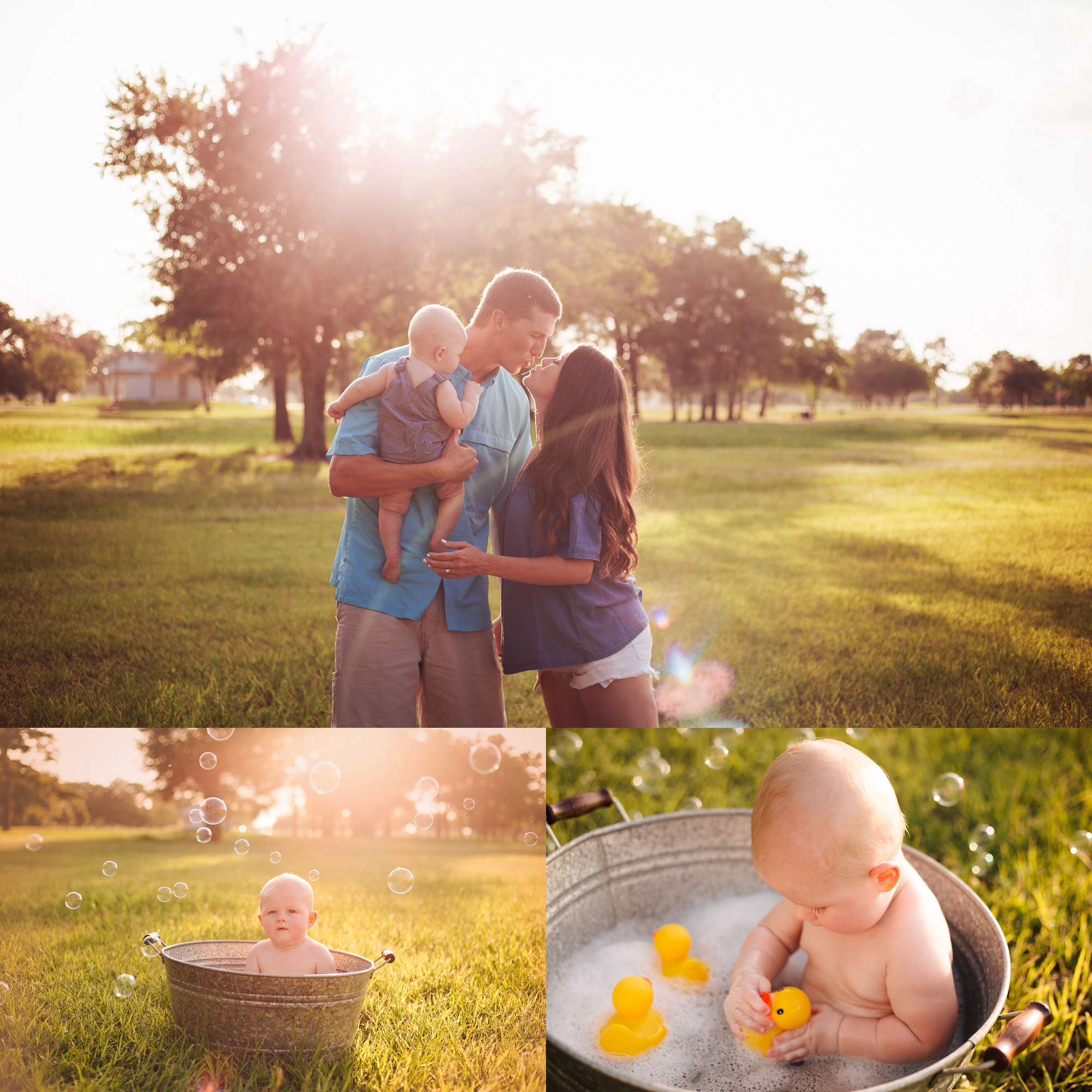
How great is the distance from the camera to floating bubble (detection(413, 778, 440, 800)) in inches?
69.7

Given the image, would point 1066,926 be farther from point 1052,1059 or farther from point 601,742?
point 601,742

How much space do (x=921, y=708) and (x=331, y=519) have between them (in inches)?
105

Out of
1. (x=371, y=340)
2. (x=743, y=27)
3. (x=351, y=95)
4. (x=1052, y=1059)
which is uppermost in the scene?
(x=743, y=27)

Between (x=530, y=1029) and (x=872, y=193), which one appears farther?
(x=872, y=193)

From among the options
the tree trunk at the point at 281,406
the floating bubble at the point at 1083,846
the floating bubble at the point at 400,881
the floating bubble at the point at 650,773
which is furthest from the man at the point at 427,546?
the floating bubble at the point at 1083,846

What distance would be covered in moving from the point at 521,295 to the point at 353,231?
5.13 feet

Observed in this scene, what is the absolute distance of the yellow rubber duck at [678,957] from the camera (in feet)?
5.86

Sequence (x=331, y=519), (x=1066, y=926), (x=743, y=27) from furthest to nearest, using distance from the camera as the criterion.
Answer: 1. (x=331, y=519)
2. (x=743, y=27)
3. (x=1066, y=926)

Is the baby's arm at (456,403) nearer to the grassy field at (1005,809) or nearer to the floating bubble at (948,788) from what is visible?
the grassy field at (1005,809)

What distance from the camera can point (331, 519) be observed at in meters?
3.72

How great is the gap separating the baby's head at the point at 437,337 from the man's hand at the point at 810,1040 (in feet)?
5.16

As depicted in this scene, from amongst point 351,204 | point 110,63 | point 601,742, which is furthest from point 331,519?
point 110,63

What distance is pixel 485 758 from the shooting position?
181 cm

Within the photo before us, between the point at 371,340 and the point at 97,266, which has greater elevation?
the point at 97,266
